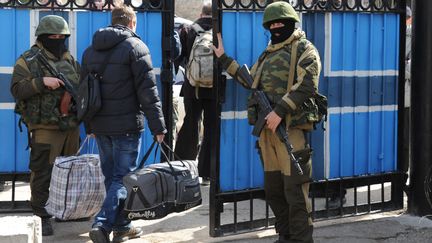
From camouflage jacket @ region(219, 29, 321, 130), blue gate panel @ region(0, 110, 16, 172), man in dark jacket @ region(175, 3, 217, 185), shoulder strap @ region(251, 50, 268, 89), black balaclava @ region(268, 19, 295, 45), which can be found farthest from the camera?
man in dark jacket @ region(175, 3, 217, 185)

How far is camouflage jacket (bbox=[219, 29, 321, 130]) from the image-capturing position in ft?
15.9

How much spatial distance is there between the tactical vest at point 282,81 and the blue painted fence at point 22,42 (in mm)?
1235

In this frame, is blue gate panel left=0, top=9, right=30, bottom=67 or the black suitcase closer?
the black suitcase

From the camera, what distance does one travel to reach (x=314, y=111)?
201 inches

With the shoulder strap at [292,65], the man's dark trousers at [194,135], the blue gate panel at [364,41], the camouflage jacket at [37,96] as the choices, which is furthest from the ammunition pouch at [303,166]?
the man's dark trousers at [194,135]

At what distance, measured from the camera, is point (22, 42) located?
5.90 m

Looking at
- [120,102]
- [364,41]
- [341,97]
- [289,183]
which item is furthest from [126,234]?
[364,41]

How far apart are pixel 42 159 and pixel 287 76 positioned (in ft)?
6.99

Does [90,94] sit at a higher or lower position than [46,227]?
higher

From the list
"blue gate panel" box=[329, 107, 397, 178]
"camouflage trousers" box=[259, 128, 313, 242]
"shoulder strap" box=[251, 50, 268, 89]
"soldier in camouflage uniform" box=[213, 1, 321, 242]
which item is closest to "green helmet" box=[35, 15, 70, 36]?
"soldier in camouflage uniform" box=[213, 1, 321, 242]

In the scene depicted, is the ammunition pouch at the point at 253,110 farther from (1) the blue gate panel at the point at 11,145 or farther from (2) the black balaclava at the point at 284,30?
(1) the blue gate panel at the point at 11,145

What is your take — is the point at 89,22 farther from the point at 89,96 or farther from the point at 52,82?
the point at 89,96

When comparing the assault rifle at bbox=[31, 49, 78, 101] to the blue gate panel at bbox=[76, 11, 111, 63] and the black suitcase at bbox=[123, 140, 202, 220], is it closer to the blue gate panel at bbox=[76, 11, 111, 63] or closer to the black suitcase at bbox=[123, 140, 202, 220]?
the blue gate panel at bbox=[76, 11, 111, 63]

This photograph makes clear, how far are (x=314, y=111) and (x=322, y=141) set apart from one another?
3.29 ft
